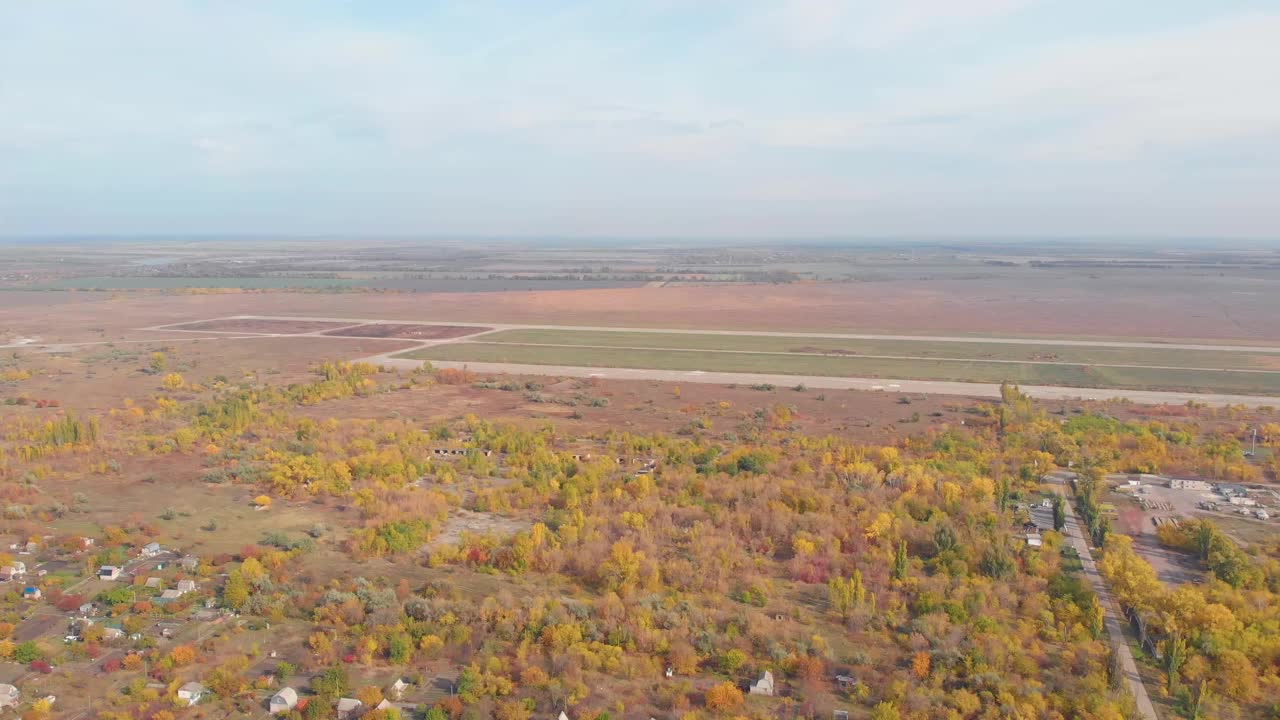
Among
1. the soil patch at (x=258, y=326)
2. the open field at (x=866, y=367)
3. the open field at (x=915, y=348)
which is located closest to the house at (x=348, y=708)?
the open field at (x=866, y=367)

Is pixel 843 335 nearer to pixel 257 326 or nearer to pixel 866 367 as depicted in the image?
pixel 866 367

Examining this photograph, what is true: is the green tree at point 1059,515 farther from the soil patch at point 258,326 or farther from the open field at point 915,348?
the soil patch at point 258,326

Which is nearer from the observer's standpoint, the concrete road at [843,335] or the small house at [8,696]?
the small house at [8,696]

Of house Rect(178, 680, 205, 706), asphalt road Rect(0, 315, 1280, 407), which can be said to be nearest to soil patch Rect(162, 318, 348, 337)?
asphalt road Rect(0, 315, 1280, 407)

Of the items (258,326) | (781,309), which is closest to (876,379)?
(781,309)

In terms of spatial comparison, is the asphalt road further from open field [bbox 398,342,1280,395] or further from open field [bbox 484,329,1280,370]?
open field [bbox 484,329,1280,370]

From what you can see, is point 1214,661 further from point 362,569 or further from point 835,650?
point 362,569

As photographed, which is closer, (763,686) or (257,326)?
(763,686)

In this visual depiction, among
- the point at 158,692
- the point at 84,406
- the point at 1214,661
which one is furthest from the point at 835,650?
the point at 84,406
